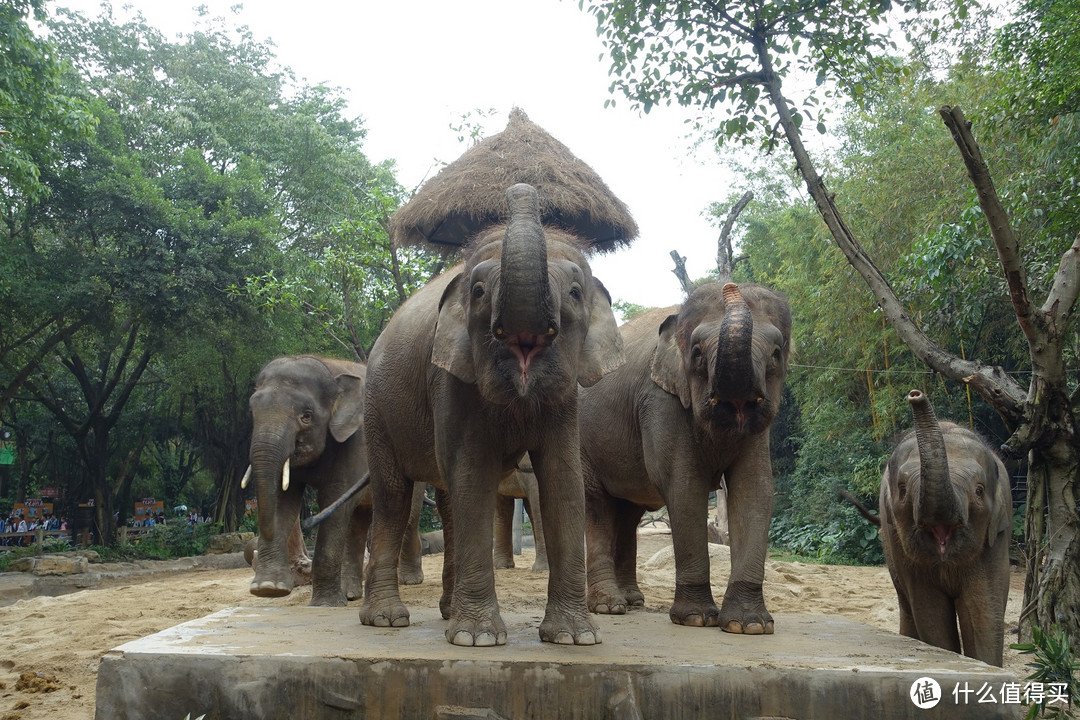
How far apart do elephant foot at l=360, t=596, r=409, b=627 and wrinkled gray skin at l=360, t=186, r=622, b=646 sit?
2.81 ft

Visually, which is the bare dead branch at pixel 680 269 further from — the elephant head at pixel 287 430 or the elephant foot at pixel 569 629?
the elephant foot at pixel 569 629

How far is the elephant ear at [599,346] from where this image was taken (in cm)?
476

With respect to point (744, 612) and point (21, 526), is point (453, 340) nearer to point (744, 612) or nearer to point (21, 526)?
point (744, 612)

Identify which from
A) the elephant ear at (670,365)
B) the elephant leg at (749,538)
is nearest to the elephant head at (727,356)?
the elephant ear at (670,365)

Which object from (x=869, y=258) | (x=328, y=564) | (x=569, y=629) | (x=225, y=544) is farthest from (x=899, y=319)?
(x=225, y=544)

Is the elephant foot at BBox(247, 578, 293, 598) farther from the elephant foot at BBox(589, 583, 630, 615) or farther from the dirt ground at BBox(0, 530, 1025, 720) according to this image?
the elephant foot at BBox(589, 583, 630, 615)

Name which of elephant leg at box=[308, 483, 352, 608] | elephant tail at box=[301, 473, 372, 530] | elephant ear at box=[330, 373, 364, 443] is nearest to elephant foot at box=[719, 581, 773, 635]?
elephant tail at box=[301, 473, 372, 530]

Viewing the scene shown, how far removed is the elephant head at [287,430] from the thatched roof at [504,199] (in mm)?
1555

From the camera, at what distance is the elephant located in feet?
17.2

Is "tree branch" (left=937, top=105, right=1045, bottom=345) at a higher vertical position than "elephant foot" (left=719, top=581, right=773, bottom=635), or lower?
higher

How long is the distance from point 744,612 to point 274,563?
4414 millimetres

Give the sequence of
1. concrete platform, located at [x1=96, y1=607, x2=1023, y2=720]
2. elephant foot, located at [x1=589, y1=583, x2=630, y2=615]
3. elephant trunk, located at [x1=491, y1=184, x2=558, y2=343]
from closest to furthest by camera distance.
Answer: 1. elephant trunk, located at [x1=491, y1=184, x2=558, y2=343]
2. concrete platform, located at [x1=96, y1=607, x2=1023, y2=720]
3. elephant foot, located at [x1=589, y1=583, x2=630, y2=615]

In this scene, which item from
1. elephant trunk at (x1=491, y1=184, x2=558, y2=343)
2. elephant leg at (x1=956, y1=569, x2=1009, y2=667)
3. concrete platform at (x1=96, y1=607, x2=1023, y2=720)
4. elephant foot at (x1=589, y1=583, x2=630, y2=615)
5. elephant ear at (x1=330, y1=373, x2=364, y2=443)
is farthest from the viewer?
elephant ear at (x1=330, y1=373, x2=364, y2=443)

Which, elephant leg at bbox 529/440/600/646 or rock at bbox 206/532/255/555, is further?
rock at bbox 206/532/255/555
